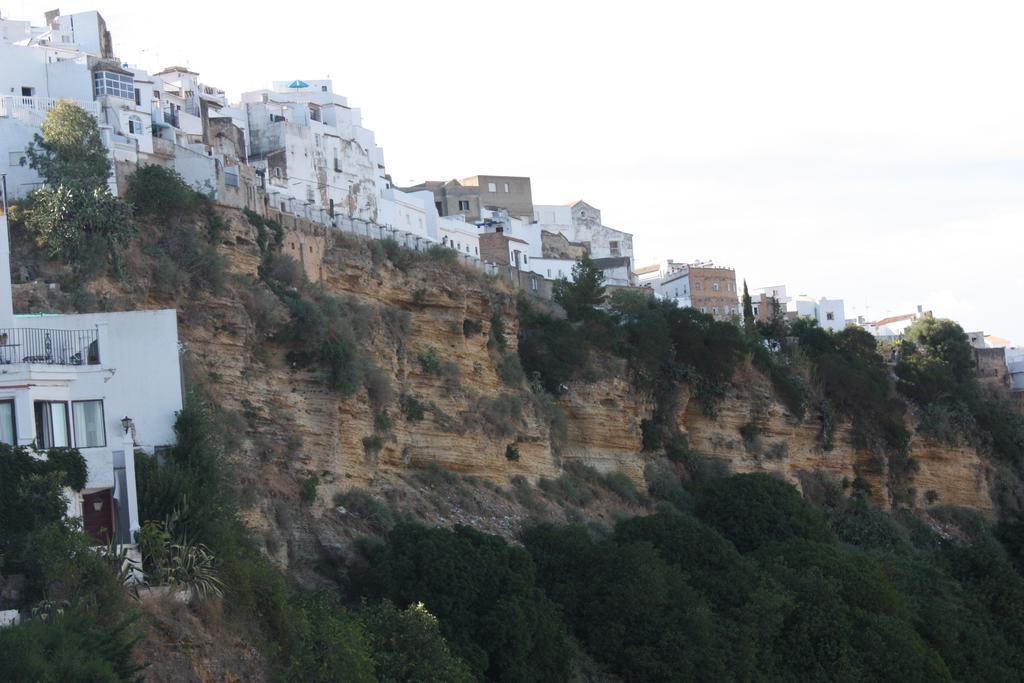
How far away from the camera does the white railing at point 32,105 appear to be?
3459 cm

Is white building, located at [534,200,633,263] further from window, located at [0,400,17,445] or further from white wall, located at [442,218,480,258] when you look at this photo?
window, located at [0,400,17,445]

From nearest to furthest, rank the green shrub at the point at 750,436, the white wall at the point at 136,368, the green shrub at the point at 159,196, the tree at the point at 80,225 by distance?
the white wall at the point at 136,368 < the tree at the point at 80,225 < the green shrub at the point at 159,196 < the green shrub at the point at 750,436

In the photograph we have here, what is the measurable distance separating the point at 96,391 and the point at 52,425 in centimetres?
98

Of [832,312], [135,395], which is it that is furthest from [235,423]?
[832,312]

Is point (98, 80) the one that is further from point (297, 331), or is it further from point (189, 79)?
point (297, 331)

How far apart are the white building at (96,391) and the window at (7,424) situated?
0.05 feet

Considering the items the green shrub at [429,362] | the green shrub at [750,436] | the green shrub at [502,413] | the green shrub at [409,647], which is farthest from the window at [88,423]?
the green shrub at [750,436]

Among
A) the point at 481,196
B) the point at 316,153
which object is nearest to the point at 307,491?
the point at 316,153

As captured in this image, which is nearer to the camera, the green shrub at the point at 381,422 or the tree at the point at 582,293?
the green shrub at the point at 381,422

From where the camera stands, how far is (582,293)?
50750mm

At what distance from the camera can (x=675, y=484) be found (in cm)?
4659

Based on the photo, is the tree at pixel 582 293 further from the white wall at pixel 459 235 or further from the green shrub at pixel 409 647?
the green shrub at pixel 409 647

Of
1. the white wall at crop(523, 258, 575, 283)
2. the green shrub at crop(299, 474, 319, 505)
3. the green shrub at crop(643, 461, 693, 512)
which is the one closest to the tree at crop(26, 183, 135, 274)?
the green shrub at crop(299, 474, 319, 505)

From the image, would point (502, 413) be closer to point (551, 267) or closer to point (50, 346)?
point (50, 346)
